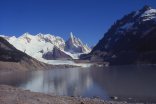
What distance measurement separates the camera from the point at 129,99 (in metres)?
57.4

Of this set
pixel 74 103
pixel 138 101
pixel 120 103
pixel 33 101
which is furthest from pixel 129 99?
pixel 33 101

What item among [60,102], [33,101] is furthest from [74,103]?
[33,101]

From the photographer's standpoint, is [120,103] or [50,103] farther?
[120,103]

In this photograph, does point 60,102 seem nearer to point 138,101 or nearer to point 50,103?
point 50,103

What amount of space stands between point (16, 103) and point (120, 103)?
1680 cm

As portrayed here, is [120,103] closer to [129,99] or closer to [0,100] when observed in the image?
[129,99]

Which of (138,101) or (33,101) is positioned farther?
(138,101)

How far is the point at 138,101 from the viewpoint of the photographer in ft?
180

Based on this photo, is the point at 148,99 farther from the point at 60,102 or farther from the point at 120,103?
the point at 60,102

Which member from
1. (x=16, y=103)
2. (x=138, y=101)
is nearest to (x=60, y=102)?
(x=16, y=103)

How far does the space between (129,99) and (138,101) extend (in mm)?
2861

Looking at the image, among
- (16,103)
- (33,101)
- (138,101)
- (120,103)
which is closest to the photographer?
(16,103)

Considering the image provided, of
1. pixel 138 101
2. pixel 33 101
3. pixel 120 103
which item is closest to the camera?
pixel 33 101

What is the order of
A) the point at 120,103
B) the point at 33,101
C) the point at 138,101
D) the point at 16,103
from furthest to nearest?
the point at 138,101, the point at 120,103, the point at 33,101, the point at 16,103
